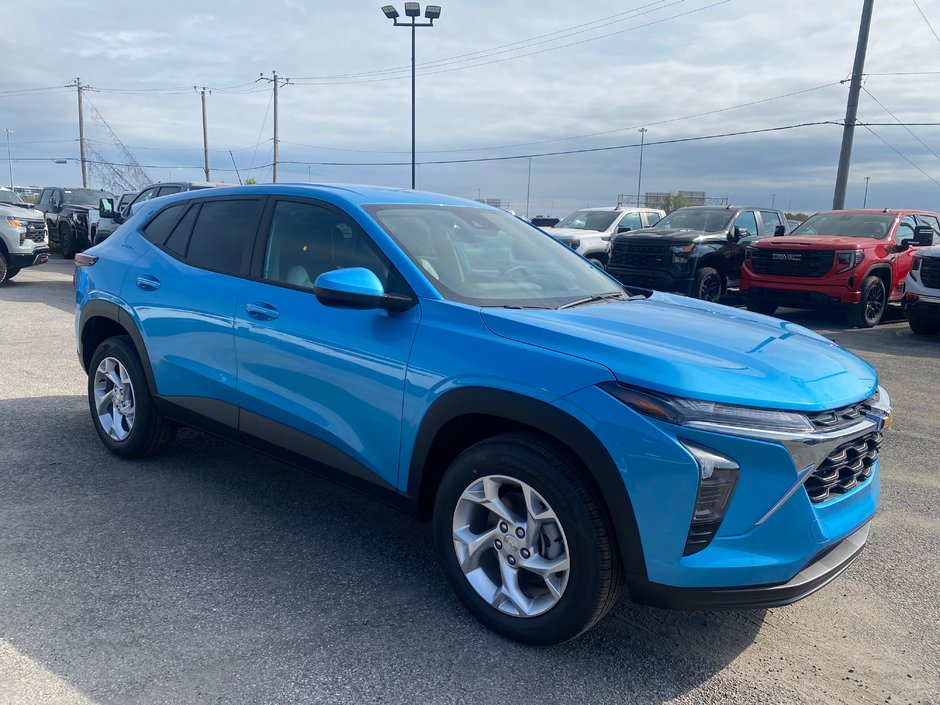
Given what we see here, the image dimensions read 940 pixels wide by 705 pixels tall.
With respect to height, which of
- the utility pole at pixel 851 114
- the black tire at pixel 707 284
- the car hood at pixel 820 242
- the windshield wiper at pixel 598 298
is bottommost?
the black tire at pixel 707 284

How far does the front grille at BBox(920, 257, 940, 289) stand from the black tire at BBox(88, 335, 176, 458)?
32.8ft

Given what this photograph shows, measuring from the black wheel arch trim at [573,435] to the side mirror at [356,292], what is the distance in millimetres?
482

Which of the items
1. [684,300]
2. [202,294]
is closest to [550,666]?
[684,300]

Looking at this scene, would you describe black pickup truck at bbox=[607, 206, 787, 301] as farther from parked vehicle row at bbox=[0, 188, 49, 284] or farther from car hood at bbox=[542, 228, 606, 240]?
parked vehicle row at bbox=[0, 188, 49, 284]

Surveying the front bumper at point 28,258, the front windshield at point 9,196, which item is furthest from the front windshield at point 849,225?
the front windshield at point 9,196

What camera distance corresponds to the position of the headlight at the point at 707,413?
2436 mm

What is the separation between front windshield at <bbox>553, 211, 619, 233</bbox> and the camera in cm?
1614

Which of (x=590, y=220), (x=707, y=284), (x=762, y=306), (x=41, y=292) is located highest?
(x=590, y=220)

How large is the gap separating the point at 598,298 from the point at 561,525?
141 centimetres

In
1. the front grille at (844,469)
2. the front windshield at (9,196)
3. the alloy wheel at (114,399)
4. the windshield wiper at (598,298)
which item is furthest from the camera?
the front windshield at (9,196)

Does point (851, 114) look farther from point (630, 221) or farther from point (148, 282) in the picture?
point (148, 282)

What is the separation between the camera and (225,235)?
13.6 ft

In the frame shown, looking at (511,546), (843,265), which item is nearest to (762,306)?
(843,265)

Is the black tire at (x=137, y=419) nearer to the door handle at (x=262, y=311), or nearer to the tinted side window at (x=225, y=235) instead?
the tinted side window at (x=225, y=235)
